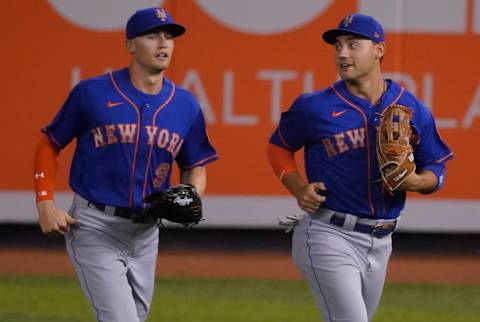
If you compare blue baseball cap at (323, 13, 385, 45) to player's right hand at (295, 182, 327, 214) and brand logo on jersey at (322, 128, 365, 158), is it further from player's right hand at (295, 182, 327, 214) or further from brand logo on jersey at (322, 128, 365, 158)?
player's right hand at (295, 182, 327, 214)

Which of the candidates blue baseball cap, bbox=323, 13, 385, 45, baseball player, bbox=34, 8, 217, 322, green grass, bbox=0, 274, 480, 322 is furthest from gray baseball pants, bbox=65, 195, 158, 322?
green grass, bbox=0, 274, 480, 322

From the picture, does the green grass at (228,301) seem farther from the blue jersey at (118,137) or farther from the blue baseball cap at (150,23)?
the blue baseball cap at (150,23)

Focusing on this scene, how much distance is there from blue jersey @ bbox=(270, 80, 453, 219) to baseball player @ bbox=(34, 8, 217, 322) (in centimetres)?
64

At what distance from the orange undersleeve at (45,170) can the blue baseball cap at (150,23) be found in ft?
2.19

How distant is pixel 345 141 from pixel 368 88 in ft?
1.02

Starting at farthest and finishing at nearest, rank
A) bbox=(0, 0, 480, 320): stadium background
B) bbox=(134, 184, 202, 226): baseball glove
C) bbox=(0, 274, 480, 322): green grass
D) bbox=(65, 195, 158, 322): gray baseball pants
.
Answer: bbox=(0, 0, 480, 320): stadium background < bbox=(0, 274, 480, 322): green grass < bbox=(134, 184, 202, 226): baseball glove < bbox=(65, 195, 158, 322): gray baseball pants

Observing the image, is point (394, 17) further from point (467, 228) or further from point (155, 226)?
point (155, 226)

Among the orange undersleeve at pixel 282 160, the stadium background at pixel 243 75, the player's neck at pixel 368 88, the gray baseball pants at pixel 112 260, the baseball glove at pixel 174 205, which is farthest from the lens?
the stadium background at pixel 243 75

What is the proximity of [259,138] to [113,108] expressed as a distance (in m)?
5.69

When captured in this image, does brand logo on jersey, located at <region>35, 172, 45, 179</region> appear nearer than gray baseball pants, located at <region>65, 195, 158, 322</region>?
No

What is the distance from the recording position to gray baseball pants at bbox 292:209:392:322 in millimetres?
6012

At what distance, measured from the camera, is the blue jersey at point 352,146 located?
623cm

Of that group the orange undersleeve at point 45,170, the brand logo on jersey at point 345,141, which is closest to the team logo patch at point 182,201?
the orange undersleeve at point 45,170

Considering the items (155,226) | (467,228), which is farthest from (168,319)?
(467,228)
